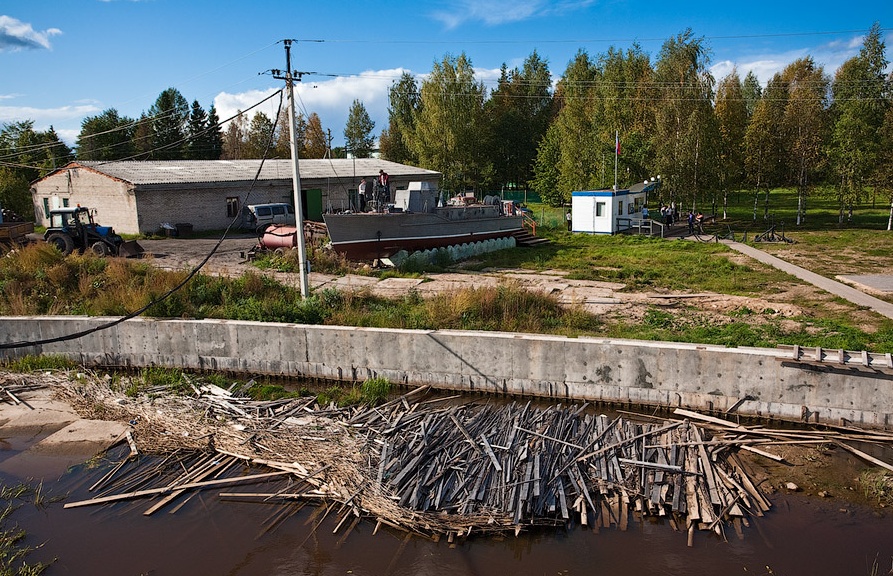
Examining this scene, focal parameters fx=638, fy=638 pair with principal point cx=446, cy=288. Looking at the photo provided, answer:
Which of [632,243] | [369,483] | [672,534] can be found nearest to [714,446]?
[672,534]

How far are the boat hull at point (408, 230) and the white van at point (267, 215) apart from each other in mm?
7896

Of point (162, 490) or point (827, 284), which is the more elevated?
point (827, 284)

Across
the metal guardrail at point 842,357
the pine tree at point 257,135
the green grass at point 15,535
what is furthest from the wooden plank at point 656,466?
the pine tree at point 257,135

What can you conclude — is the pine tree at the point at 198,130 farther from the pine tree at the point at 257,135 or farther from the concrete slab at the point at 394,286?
the concrete slab at the point at 394,286

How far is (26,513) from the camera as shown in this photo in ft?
30.4

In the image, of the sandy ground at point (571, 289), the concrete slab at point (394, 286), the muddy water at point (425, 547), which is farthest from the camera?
the concrete slab at point (394, 286)

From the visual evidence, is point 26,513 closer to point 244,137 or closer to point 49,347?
point 49,347

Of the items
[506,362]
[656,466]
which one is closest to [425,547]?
[656,466]

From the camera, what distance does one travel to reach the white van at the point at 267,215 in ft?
101

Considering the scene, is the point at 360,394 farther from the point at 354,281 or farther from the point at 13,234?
the point at 13,234

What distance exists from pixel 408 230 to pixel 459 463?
16.7 meters

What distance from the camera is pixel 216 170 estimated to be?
35.1 metres

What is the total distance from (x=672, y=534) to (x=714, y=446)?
2.44m

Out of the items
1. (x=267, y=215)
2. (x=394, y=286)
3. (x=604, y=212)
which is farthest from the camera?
(x=604, y=212)
